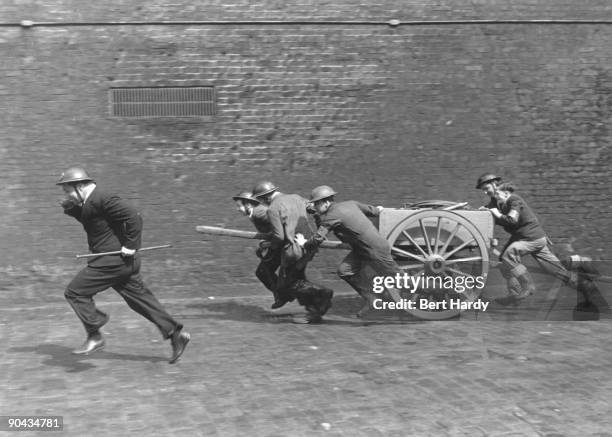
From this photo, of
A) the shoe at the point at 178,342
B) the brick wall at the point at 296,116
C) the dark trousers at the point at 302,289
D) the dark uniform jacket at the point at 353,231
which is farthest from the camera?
the brick wall at the point at 296,116

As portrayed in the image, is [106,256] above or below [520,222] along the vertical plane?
below

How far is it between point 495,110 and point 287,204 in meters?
3.41

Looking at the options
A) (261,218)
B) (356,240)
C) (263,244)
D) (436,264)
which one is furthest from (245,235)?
(436,264)

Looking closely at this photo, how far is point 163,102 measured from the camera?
981 cm

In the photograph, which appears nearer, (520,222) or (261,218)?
(261,218)

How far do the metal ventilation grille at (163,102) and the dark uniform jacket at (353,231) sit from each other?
2.53m

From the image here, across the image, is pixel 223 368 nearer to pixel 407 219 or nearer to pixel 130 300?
pixel 130 300

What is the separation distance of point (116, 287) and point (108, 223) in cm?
57

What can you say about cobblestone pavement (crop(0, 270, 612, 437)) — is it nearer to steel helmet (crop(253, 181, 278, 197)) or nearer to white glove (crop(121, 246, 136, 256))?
white glove (crop(121, 246, 136, 256))

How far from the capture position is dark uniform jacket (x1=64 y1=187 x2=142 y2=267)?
6738 mm

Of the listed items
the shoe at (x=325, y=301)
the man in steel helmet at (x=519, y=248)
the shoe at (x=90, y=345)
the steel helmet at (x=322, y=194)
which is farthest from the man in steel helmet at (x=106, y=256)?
the man in steel helmet at (x=519, y=248)

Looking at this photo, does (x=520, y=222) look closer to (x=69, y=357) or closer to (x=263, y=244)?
(x=263, y=244)

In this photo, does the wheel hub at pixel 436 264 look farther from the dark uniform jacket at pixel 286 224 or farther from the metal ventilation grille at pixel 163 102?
the metal ventilation grille at pixel 163 102

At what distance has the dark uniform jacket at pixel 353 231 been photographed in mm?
8227
